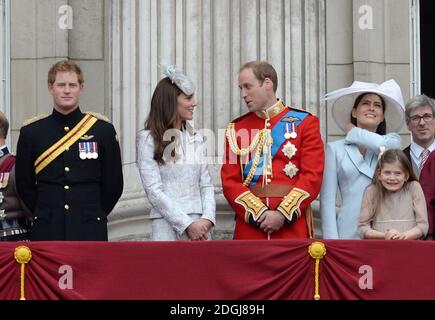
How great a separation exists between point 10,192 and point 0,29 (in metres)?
2.93

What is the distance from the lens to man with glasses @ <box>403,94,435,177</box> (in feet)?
34.4

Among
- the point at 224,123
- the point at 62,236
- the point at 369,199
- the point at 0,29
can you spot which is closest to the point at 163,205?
the point at 62,236

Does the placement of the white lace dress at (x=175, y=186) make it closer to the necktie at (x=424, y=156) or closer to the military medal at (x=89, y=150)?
the military medal at (x=89, y=150)

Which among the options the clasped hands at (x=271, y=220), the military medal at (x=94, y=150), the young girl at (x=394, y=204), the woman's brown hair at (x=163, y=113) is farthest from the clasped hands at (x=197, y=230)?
the young girl at (x=394, y=204)

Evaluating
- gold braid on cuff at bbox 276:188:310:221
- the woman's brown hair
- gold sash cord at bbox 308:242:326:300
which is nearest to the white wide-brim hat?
gold braid on cuff at bbox 276:188:310:221

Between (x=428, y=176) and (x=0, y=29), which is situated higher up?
(x=0, y=29)

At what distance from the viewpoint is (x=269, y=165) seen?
32.9 ft

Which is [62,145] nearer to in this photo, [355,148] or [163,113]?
[163,113]

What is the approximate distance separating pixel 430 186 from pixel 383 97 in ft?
2.57

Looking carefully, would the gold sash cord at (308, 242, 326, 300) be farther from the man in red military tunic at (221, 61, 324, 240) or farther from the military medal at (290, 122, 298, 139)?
the military medal at (290, 122, 298, 139)

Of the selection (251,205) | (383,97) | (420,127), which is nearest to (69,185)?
(251,205)

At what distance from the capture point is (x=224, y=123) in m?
12.4

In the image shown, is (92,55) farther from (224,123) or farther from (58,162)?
(58,162)

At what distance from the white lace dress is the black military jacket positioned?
0.68 ft
